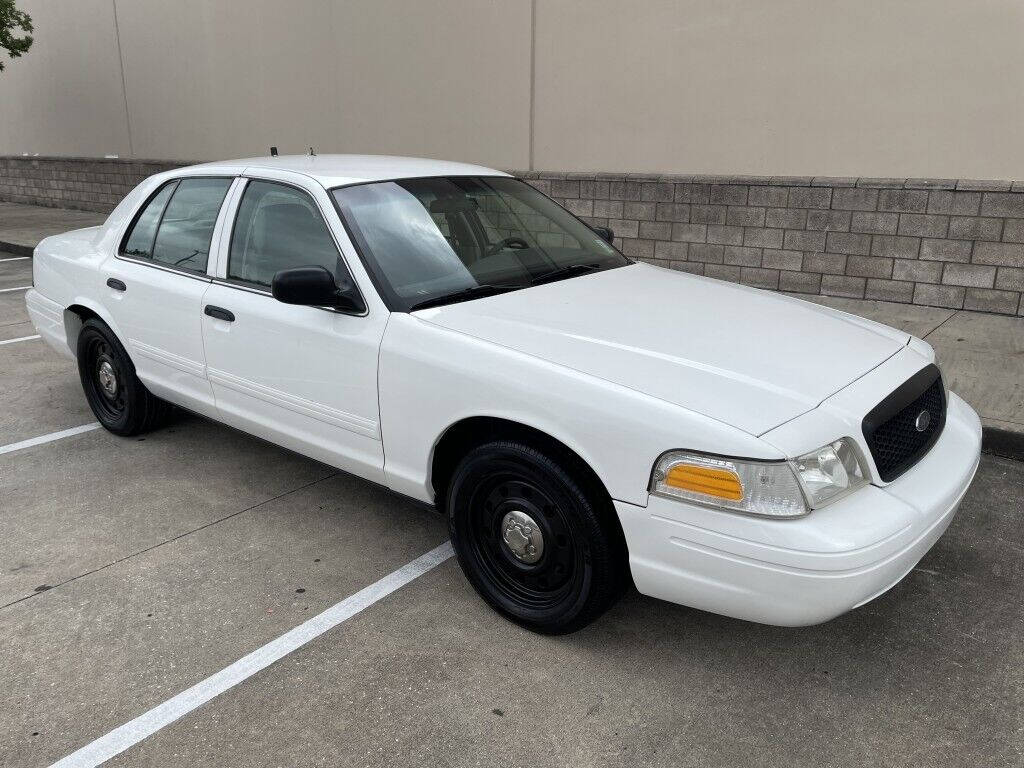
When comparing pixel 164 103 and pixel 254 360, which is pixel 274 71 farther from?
pixel 254 360

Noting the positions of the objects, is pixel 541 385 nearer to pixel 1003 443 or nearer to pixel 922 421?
pixel 922 421

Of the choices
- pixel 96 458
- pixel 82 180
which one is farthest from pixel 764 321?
pixel 82 180

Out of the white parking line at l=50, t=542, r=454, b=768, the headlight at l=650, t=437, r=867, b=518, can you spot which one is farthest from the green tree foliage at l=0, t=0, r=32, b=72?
the headlight at l=650, t=437, r=867, b=518

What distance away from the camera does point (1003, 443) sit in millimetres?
4676

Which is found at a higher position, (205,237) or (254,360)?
(205,237)

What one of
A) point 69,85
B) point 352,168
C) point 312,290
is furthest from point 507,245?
point 69,85

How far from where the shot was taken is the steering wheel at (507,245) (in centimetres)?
377

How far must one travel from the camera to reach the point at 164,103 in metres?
14.8

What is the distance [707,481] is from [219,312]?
255 centimetres

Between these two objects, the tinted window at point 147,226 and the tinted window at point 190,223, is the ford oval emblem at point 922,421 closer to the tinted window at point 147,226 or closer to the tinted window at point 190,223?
the tinted window at point 190,223

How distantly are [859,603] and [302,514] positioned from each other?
8.67ft

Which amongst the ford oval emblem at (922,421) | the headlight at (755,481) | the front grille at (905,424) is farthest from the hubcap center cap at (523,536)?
the ford oval emblem at (922,421)

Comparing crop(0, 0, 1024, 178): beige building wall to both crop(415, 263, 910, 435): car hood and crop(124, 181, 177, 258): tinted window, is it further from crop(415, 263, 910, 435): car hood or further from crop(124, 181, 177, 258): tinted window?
crop(124, 181, 177, 258): tinted window

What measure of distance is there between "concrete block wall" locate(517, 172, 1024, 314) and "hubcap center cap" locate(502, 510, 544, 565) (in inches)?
234
